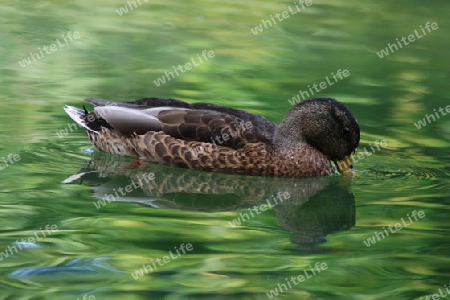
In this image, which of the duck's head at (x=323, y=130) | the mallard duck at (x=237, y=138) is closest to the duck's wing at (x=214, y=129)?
the mallard duck at (x=237, y=138)

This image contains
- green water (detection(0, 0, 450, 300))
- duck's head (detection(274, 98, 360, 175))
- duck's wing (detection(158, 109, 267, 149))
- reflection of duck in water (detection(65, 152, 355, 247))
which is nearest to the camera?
green water (detection(0, 0, 450, 300))

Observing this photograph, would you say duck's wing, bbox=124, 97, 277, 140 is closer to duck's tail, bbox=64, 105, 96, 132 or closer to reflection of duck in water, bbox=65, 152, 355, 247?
reflection of duck in water, bbox=65, 152, 355, 247

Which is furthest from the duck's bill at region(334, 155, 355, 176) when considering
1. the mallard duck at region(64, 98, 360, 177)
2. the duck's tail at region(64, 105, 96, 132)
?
the duck's tail at region(64, 105, 96, 132)

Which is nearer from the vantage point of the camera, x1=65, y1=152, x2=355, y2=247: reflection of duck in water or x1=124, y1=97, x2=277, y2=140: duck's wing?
x1=65, y1=152, x2=355, y2=247: reflection of duck in water

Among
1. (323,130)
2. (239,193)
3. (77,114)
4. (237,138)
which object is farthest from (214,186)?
(77,114)

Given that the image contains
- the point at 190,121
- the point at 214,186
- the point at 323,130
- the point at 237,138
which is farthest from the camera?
the point at 323,130

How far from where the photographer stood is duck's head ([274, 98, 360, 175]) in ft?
34.8

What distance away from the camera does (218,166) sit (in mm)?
10484

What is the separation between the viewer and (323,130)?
35.1ft

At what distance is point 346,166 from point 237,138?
1104 mm

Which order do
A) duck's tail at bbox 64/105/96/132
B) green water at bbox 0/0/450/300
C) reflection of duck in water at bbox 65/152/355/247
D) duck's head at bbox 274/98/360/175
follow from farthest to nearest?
duck's tail at bbox 64/105/96/132
duck's head at bbox 274/98/360/175
reflection of duck in water at bbox 65/152/355/247
green water at bbox 0/0/450/300

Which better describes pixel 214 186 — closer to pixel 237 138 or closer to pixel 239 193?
pixel 239 193

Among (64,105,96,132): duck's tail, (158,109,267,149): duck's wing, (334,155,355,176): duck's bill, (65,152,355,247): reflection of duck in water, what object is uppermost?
(64,105,96,132): duck's tail

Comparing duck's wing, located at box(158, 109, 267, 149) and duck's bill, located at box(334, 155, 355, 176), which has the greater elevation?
duck's wing, located at box(158, 109, 267, 149)
